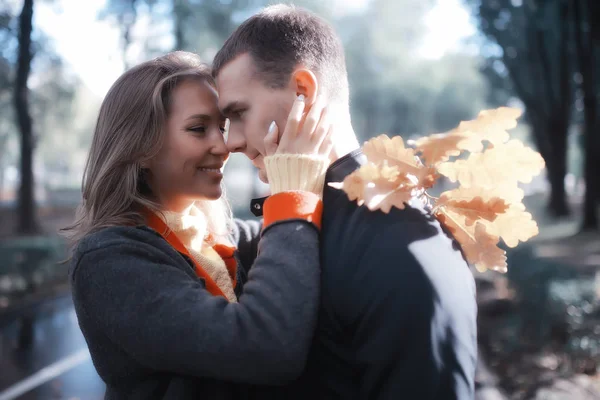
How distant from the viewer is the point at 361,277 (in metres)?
1.70

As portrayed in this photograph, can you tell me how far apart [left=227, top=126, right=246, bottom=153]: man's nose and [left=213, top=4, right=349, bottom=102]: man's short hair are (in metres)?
0.25

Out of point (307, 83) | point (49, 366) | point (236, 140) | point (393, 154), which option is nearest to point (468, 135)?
point (393, 154)

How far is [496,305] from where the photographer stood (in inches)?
352

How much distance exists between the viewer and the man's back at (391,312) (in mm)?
1614

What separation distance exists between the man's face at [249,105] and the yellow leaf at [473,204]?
69 centimetres

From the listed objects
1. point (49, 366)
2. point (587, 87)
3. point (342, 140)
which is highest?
point (342, 140)

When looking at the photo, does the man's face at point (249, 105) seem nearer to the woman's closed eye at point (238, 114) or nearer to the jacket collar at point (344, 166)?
the woman's closed eye at point (238, 114)

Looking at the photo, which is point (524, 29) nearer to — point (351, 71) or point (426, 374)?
point (351, 71)

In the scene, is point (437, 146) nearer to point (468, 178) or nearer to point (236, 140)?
point (468, 178)

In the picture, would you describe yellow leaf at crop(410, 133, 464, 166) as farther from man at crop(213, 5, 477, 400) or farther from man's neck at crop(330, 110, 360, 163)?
man's neck at crop(330, 110, 360, 163)

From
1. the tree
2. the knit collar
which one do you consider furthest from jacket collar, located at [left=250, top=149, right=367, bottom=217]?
the tree

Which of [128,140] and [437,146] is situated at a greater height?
[437,146]

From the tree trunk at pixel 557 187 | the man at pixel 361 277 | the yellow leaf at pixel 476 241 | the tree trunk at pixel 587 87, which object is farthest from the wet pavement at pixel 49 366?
the tree trunk at pixel 557 187

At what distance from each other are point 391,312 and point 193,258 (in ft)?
3.79
